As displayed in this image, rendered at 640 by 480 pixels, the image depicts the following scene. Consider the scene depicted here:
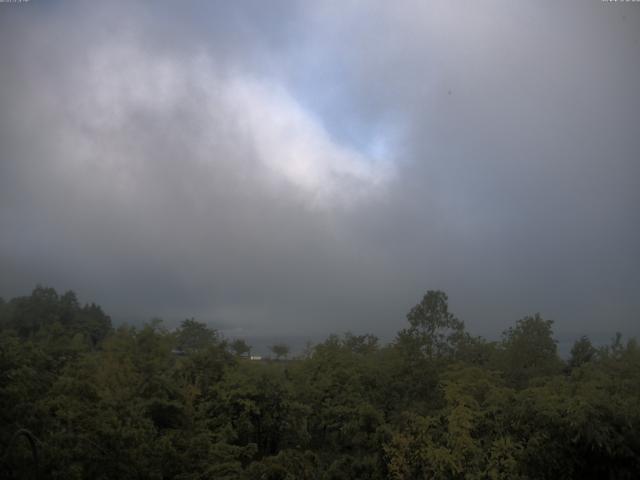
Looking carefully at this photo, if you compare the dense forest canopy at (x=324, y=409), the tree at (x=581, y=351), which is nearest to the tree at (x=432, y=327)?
the dense forest canopy at (x=324, y=409)

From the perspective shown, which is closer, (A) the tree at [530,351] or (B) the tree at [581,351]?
(A) the tree at [530,351]

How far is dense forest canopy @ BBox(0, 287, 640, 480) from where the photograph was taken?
40.6ft

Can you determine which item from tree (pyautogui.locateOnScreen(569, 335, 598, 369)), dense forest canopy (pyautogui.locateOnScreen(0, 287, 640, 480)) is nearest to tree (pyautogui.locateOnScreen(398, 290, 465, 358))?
dense forest canopy (pyautogui.locateOnScreen(0, 287, 640, 480))

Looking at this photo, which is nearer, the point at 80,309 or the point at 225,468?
the point at 225,468

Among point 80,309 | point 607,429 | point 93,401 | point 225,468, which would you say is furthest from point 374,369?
point 80,309

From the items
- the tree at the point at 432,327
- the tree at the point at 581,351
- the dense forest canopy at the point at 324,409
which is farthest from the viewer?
the tree at the point at 581,351

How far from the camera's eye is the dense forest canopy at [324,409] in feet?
40.6

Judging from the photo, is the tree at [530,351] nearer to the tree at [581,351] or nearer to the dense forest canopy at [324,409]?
the dense forest canopy at [324,409]

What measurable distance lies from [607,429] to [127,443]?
41.6 ft

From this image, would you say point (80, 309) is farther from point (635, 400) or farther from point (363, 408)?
point (635, 400)

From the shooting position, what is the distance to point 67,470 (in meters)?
12.2

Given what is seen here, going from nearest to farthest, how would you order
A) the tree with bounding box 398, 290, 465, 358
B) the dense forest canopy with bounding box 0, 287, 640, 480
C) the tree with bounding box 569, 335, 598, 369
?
the dense forest canopy with bounding box 0, 287, 640, 480
the tree with bounding box 398, 290, 465, 358
the tree with bounding box 569, 335, 598, 369

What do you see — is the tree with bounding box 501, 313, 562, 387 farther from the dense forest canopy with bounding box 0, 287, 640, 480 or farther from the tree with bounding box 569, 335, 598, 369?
the tree with bounding box 569, 335, 598, 369

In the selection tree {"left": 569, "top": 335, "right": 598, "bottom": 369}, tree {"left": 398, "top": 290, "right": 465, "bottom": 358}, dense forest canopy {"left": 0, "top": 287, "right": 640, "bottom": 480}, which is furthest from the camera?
tree {"left": 569, "top": 335, "right": 598, "bottom": 369}
